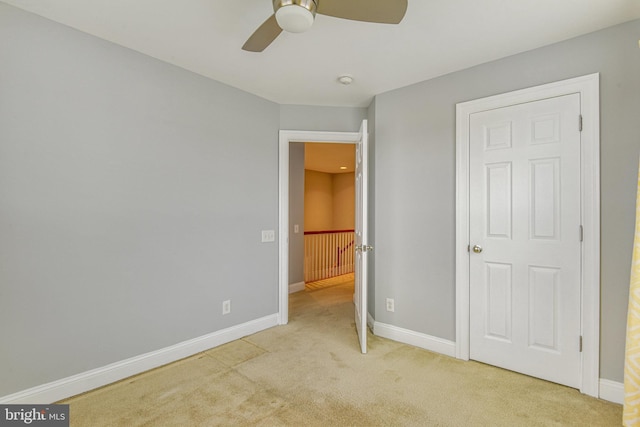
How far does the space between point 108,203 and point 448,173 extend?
271 cm

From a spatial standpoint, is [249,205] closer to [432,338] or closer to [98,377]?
[98,377]

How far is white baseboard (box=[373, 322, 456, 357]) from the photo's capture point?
2.59m

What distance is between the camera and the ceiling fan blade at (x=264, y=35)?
1.55m

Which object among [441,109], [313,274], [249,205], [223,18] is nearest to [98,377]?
[249,205]

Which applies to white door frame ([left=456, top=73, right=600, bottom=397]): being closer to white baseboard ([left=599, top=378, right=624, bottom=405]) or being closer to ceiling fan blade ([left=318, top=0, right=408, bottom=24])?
white baseboard ([left=599, top=378, right=624, bottom=405])

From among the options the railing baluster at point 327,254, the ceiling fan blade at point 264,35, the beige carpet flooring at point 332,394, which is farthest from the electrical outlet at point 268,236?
the railing baluster at point 327,254

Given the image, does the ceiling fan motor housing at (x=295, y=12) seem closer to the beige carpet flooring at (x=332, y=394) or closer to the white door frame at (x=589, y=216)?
the white door frame at (x=589, y=216)

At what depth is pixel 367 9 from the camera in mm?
1370

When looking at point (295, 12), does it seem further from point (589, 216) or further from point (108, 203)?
point (589, 216)

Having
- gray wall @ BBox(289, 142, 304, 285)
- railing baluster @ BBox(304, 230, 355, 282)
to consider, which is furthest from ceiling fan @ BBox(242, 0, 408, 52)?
railing baluster @ BBox(304, 230, 355, 282)

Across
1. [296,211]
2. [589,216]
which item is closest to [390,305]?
[589,216]

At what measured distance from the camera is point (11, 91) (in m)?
1.79

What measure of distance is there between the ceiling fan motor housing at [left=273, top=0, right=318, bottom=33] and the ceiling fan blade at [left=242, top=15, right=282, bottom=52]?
213 mm

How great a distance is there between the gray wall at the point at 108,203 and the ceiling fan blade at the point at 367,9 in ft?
5.60
